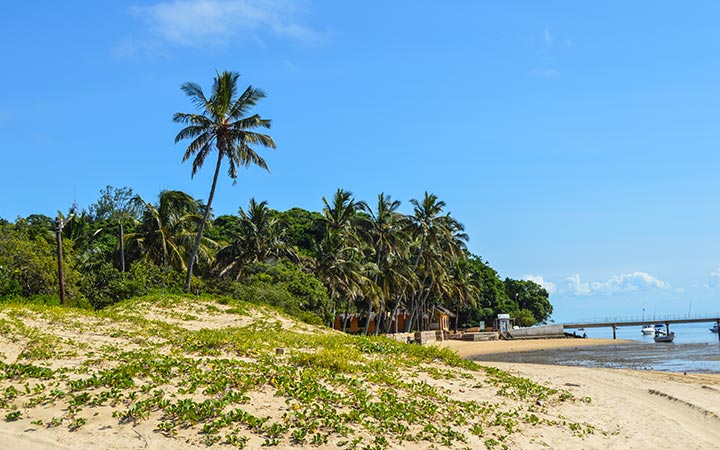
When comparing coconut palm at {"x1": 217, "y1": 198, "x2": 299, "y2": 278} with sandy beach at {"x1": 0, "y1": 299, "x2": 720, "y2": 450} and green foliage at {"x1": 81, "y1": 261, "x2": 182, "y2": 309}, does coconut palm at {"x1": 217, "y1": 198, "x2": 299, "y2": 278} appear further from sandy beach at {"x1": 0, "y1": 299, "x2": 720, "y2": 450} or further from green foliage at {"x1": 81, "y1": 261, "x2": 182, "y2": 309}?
sandy beach at {"x1": 0, "y1": 299, "x2": 720, "y2": 450}

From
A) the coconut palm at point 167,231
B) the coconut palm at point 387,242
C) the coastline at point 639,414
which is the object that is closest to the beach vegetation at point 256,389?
the coastline at point 639,414

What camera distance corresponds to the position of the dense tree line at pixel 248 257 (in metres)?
26.8

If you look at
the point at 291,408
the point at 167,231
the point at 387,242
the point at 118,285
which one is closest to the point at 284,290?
the point at 118,285

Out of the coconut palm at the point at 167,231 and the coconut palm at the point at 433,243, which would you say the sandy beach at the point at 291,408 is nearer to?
the coconut palm at the point at 167,231

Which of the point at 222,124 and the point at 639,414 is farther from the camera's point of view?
the point at 222,124

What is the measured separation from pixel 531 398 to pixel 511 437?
11.1 feet

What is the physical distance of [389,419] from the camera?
936 cm

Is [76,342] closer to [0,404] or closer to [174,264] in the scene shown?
[0,404]

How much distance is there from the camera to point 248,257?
144 ft

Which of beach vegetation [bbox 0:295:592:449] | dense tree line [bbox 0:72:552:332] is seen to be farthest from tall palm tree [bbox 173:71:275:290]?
beach vegetation [bbox 0:295:592:449]

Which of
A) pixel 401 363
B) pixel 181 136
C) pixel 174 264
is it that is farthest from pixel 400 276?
pixel 401 363

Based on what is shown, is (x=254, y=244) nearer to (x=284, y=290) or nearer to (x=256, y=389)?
(x=284, y=290)

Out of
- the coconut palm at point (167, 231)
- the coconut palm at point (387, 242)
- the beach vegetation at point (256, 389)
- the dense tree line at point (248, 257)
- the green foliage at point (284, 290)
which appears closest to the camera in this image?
the beach vegetation at point (256, 389)

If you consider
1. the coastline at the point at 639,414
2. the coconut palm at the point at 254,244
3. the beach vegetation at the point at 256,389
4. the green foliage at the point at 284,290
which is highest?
the coconut palm at the point at 254,244
